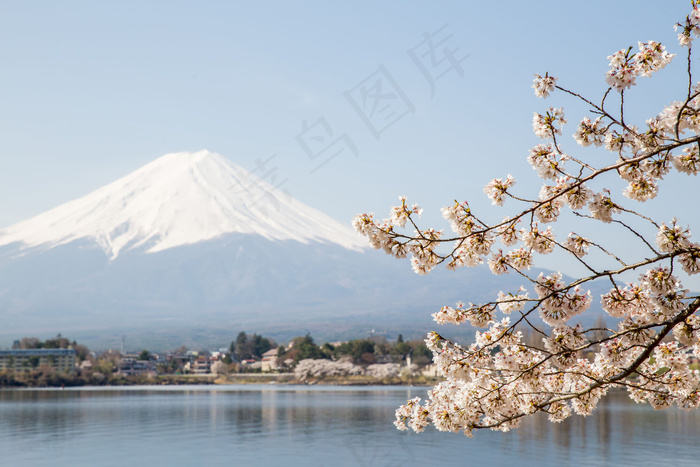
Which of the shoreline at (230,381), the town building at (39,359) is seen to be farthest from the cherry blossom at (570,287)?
the town building at (39,359)

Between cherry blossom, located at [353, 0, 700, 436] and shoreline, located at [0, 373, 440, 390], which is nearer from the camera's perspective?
cherry blossom, located at [353, 0, 700, 436]

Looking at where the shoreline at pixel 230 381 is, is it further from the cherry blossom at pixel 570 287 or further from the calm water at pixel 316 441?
the cherry blossom at pixel 570 287

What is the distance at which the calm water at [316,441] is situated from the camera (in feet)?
70.8

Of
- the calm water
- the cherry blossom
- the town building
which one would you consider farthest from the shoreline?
the cherry blossom

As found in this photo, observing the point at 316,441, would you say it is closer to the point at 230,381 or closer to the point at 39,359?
the point at 230,381

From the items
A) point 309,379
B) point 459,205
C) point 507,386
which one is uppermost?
point 459,205

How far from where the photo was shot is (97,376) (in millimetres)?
78438

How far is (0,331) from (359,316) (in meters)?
83.8

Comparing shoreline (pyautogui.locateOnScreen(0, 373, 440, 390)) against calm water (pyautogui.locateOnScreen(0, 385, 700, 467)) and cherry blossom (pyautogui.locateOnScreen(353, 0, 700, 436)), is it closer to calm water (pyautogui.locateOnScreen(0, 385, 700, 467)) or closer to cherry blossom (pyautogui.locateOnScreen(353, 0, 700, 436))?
calm water (pyautogui.locateOnScreen(0, 385, 700, 467))

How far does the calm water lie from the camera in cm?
2158

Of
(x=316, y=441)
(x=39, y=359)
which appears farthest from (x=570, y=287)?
(x=39, y=359)

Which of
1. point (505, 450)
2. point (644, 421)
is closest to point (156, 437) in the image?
point (505, 450)

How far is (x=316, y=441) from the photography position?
25906mm

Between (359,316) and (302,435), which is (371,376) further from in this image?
(359,316)
